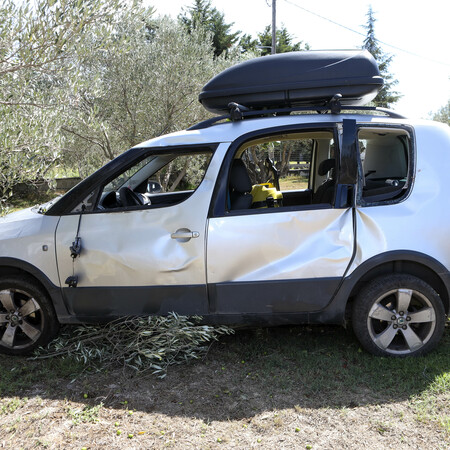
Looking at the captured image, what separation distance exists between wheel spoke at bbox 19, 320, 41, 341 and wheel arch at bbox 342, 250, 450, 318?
265 cm

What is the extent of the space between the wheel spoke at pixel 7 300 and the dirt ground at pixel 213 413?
73 centimetres

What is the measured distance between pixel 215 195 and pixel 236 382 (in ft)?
4.87

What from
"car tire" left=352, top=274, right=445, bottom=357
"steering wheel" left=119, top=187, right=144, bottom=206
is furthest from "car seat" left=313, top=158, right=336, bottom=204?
"steering wheel" left=119, top=187, right=144, bottom=206

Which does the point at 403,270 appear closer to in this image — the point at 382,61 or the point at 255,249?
the point at 255,249

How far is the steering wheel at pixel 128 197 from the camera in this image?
3.90m

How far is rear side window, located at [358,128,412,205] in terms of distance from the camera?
139 inches

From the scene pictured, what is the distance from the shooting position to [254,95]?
379cm

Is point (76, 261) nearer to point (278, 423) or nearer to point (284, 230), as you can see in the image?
point (284, 230)

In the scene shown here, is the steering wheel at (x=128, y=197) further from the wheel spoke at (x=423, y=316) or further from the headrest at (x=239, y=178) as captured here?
the wheel spoke at (x=423, y=316)

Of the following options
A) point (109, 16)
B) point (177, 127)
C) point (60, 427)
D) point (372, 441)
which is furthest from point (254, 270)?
point (177, 127)

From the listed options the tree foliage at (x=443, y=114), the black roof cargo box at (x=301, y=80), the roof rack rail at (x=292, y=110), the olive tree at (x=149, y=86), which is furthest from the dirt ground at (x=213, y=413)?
the tree foliage at (x=443, y=114)

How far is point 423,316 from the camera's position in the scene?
348cm

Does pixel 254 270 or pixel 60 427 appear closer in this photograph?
pixel 60 427

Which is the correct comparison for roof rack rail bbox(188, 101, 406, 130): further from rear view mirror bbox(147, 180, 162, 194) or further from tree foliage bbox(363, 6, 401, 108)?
tree foliage bbox(363, 6, 401, 108)
